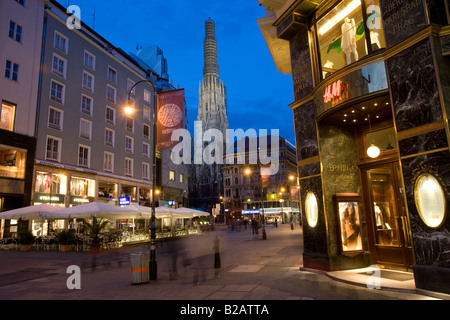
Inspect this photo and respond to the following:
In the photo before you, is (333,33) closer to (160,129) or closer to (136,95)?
(160,129)

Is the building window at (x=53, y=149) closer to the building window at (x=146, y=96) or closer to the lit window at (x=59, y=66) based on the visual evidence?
the lit window at (x=59, y=66)

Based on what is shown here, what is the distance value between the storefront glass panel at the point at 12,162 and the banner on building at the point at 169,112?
17.9m

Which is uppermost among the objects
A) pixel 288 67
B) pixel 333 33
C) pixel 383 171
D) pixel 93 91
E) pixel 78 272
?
pixel 93 91

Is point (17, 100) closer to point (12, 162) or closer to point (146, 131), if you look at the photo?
point (12, 162)

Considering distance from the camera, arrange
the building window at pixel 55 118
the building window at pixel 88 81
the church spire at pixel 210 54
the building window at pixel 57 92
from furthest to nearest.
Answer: the church spire at pixel 210 54 → the building window at pixel 88 81 → the building window at pixel 57 92 → the building window at pixel 55 118

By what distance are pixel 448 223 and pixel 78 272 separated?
511 inches

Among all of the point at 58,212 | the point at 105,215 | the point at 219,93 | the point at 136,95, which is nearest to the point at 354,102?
the point at 105,215

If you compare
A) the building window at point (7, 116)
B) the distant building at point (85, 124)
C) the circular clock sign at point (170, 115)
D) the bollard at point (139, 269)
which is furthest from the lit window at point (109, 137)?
the bollard at point (139, 269)

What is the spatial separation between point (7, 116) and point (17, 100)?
5.42ft

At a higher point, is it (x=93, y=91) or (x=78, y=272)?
(x=93, y=91)

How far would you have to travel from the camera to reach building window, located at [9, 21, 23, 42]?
2692cm

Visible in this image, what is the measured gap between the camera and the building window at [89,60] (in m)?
35.5

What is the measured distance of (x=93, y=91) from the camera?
35938 mm

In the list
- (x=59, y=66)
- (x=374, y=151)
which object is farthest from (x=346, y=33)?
(x=59, y=66)
